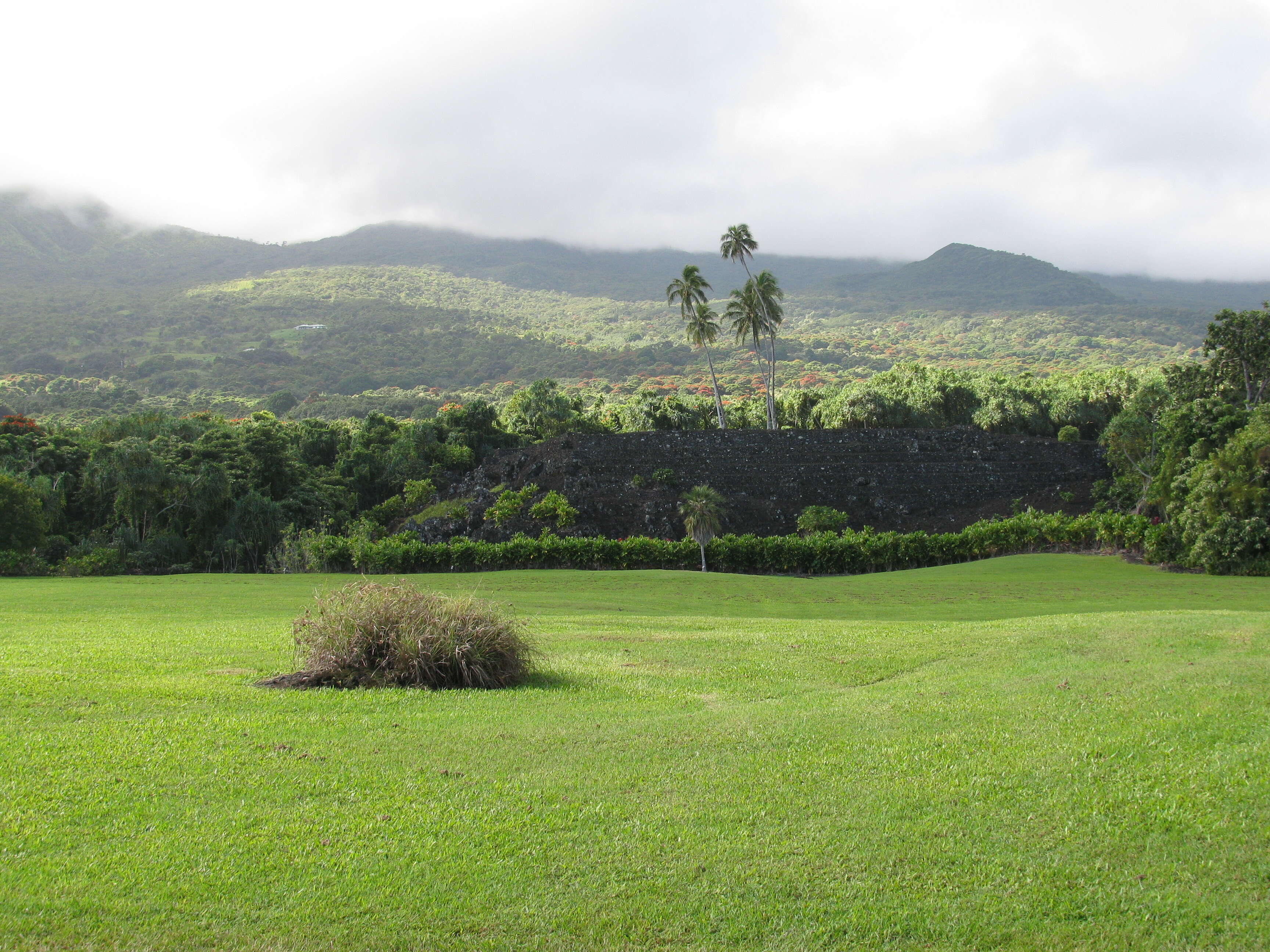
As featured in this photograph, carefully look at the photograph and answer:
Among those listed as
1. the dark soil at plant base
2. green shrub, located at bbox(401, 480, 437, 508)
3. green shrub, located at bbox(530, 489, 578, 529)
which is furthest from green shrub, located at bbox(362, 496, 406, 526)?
green shrub, located at bbox(530, 489, 578, 529)

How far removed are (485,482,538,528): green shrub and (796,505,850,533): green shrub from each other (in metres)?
12.4

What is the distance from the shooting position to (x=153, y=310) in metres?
144

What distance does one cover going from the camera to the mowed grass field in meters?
4.28

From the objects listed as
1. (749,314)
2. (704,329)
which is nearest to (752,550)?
(749,314)

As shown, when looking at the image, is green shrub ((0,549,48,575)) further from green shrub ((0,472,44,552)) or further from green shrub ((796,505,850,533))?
green shrub ((796,505,850,533))

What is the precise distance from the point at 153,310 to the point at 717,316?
11936 cm

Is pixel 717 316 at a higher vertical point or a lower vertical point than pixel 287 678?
higher

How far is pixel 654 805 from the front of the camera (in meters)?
5.69

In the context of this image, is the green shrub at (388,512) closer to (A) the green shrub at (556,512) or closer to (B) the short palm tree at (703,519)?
(A) the green shrub at (556,512)

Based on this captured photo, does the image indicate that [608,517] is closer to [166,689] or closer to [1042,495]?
[1042,495]

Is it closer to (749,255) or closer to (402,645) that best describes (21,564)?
(402,645)

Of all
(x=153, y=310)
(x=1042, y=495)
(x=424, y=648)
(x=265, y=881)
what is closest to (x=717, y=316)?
(x=1042, y=495)

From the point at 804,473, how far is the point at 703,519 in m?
12.8

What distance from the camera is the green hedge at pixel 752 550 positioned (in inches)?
1238
